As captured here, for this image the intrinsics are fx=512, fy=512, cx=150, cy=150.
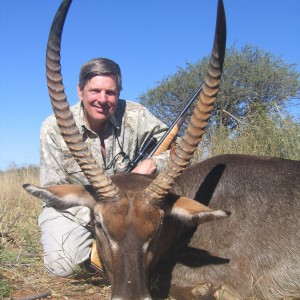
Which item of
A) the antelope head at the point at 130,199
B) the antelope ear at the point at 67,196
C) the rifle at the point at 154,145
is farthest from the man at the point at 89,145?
the antelope head at the point at 130,199

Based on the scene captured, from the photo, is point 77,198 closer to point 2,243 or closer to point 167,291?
point 167,291

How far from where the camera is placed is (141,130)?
667 centimetres

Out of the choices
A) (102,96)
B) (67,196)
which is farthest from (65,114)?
(102,96)

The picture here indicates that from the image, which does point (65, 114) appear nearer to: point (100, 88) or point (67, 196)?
point (67, 196)

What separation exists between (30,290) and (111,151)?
2.18m

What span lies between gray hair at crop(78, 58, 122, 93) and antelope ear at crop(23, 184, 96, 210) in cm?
194

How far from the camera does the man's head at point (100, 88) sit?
6.08 metres

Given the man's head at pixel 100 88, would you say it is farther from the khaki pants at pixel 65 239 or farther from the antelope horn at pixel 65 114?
the antelope horn at pixel 65 114

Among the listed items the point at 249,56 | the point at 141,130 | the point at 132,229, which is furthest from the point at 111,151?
the point at 249,56

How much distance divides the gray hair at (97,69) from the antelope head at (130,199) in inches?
75.6

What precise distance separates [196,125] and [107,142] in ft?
7.77

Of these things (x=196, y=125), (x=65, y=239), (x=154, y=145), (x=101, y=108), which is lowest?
(x=65, y=239)

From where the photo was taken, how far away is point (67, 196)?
14.7ft

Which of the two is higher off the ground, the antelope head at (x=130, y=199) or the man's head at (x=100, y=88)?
the man's head at (x=100, y=88)
